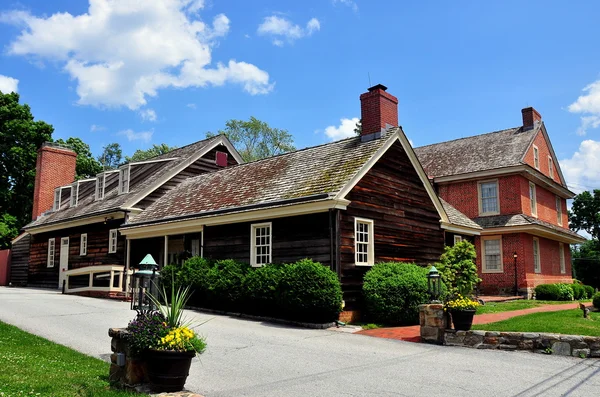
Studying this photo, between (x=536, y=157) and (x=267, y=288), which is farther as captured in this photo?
(x=536, y=157)

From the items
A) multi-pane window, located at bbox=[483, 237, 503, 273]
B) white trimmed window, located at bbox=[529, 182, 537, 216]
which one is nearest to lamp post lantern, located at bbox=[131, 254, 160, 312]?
multi-pane window, located at bbox=[483, 237, 503, 273]

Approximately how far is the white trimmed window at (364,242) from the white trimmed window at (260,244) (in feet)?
9.19

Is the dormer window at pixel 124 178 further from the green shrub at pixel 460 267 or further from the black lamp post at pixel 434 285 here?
the black lamp post at pixel 434 285

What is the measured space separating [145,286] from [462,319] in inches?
294

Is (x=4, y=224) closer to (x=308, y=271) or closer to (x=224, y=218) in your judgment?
(x=224, y=218)

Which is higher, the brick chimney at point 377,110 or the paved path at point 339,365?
the brick chimney at point 377,110

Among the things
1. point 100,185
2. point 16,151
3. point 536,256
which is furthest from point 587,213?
point 16,151

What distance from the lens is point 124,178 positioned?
83.1 ft

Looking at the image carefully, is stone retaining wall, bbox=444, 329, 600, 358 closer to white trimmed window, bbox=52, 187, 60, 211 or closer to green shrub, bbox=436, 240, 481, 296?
Answer: green shrub, bbox=436, 240, 481, 296

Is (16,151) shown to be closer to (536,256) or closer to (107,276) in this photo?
(107,276)

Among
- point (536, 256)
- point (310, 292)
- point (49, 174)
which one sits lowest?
point (310, 292)

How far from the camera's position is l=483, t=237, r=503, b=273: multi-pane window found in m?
26.9

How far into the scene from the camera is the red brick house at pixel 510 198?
26353 mm

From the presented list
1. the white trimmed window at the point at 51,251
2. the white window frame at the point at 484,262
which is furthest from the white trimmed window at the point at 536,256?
the white trimmed window at the point at 51,251
